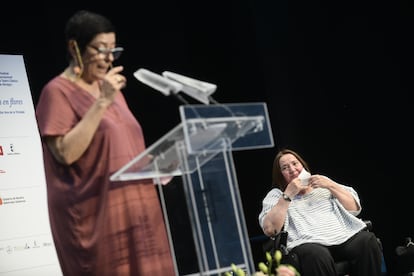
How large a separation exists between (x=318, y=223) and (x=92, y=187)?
2.07m

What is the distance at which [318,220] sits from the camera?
12.4 feet

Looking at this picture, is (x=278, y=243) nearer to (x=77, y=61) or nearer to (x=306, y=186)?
(x=306, y=186)

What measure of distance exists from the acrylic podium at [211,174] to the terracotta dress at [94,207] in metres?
0.09

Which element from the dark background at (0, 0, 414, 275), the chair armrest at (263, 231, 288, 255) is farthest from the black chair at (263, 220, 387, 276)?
the dark background at (0, 0, 414, 275)

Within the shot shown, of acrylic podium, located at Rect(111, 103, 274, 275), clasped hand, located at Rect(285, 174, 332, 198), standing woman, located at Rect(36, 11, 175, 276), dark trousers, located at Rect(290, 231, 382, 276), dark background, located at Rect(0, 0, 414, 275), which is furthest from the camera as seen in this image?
dark background, located at Rect(0, 0, 414, 275)

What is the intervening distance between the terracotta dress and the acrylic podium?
0.09 m

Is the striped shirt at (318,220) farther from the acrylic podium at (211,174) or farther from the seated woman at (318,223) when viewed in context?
the acrylic podium at (211,174)

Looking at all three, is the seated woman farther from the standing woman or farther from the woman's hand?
the woman's hand

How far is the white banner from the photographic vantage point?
380cm

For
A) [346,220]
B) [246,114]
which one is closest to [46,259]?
[346,220]

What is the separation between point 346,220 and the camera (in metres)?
3.81

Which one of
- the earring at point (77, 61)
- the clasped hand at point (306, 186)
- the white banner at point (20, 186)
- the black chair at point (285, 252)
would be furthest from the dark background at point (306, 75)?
the earring at point (77, 61)

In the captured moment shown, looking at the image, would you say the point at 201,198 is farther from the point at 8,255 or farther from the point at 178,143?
the point at 8,255

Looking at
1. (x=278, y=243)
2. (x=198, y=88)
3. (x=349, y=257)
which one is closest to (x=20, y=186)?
(x=278, y=243)
